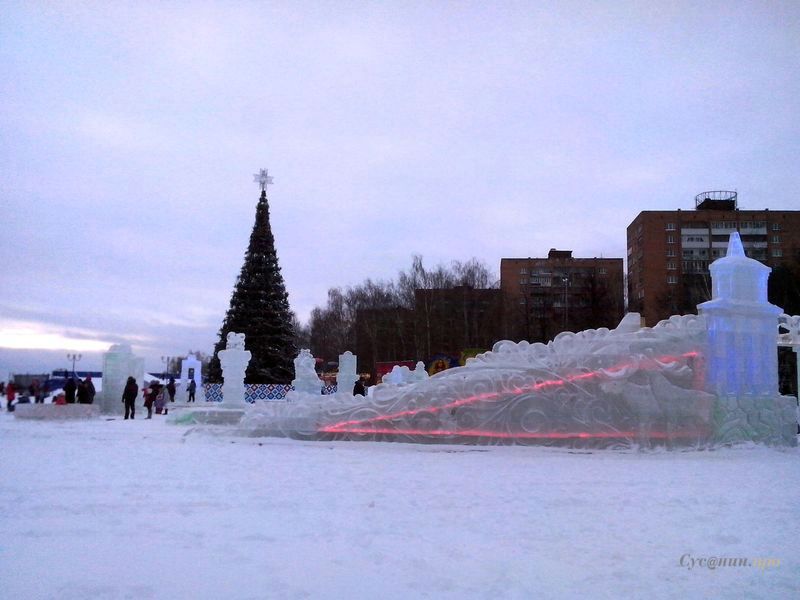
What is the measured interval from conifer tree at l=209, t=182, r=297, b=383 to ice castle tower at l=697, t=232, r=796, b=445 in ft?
69.7

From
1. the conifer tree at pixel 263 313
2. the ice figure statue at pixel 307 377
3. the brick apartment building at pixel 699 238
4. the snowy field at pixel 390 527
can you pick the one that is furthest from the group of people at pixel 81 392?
the brick apartment building at pixel 699 238

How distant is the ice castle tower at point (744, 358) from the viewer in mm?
12508

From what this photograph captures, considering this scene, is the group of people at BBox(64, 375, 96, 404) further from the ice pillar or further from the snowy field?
the ice pillar

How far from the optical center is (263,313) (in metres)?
30.6

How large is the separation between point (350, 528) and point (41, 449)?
836cm

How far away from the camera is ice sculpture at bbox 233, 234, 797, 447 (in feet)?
40.2

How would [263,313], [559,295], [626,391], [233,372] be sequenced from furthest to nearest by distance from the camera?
1. [559,295]
2. [263,313]
3. [233,372]
4. [626,391]

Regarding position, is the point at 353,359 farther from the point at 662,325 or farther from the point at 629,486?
the point at 629,486

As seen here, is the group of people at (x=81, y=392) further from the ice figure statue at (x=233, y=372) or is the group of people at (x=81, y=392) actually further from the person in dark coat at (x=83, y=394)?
the ice figure statue at (x=233, y=372)

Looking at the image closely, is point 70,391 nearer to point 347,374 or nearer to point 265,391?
point 265,391

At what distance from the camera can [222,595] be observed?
408cm

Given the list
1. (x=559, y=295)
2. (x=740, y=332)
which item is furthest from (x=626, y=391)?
(x=559, y=295)

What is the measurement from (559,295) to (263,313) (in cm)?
3605

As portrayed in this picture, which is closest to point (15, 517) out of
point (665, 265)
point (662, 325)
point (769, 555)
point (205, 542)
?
point (205, 542)
